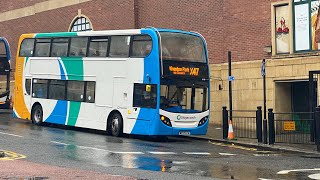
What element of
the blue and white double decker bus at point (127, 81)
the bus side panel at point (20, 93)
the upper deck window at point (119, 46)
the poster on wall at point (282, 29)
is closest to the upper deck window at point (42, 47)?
the blue and white double decker bus at point (127, 81)

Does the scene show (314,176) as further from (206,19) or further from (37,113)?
(206,19)

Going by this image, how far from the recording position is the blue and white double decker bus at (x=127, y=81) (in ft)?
60.3

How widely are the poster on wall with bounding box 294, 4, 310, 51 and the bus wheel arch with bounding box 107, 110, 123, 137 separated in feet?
27.4

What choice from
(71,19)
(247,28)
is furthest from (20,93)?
(71,19)

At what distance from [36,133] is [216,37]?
11155 millimetres

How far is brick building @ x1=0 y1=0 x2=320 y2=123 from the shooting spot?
21594 mm

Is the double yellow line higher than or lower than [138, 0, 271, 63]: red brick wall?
lower

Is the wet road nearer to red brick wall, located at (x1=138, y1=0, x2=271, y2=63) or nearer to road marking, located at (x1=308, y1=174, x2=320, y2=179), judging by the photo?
road marking, located at (x1=308, y1=174, x2=320, y2=179)

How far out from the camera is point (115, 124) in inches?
782

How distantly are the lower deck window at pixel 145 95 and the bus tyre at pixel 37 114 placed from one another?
632 cm

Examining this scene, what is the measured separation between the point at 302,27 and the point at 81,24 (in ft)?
61.5

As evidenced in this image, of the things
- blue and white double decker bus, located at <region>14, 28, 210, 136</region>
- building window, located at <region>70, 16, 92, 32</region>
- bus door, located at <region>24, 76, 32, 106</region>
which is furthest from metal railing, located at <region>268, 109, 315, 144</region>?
building window, located at <region>70, 16, 92, 32</region>

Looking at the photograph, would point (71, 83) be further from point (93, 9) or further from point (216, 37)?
point (93, 9)

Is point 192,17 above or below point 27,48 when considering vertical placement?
above
